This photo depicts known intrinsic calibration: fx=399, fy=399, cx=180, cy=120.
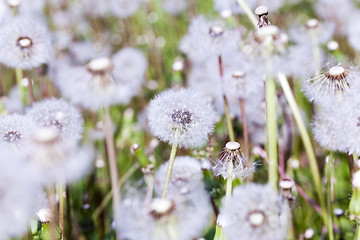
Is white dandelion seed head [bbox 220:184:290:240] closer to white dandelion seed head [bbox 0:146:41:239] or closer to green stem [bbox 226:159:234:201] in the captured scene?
green stem [bbox 226:159:234:201]

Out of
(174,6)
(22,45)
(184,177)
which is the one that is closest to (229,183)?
(184,177)

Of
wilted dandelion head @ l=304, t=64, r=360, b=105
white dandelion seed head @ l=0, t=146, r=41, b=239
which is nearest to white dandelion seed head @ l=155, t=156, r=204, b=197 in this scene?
wilted dandelion head @ l=304, t=64, r=360, b=105

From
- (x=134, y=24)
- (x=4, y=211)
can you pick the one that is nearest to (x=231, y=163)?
(x=4, y=211)

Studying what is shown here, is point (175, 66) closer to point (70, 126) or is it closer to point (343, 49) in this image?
point (70, 126)

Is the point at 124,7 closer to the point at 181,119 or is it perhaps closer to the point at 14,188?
the point at 181,119

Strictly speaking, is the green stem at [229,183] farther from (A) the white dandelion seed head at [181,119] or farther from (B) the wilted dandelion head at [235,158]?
(A) the white dandelion seed head at [181,119]

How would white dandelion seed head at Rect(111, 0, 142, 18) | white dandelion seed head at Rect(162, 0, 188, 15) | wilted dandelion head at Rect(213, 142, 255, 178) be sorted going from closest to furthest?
1. wilted dandelion head at Rect(213, 142, 255, 178)
2. white dandelion seed head at Rect(111, 0, 142, 18)
3. white dandelion seed head at Rect(162, 0, 188, 15)
